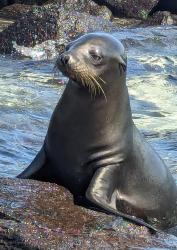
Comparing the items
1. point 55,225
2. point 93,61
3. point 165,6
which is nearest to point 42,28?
point 165,6

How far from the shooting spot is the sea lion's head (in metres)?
5.79

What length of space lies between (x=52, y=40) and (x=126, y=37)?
2.31 meters

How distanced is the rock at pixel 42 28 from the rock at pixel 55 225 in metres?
11.0

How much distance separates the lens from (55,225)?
5125 mm

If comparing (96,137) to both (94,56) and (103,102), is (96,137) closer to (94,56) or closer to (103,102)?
(103,102)

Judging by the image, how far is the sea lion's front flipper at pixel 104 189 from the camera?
5820 millimetres

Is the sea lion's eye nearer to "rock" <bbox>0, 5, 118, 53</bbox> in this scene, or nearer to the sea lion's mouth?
the sea lion's mouth

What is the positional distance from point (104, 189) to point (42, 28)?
36.5 feet

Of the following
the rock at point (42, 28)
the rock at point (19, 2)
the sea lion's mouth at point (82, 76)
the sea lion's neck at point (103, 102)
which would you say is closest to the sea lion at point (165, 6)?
the rock at point (19, 2)

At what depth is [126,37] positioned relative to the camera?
18516 millimetres

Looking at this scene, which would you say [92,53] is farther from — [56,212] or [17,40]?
[17,40]

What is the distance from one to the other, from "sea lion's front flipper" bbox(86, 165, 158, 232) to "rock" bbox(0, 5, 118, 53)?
10.6 meters

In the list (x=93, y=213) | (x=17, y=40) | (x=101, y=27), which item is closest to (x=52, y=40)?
(x=17, y=40)

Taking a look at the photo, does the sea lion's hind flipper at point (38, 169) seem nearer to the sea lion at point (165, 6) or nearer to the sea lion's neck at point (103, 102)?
the sea lion's neck at point (103, 102)
